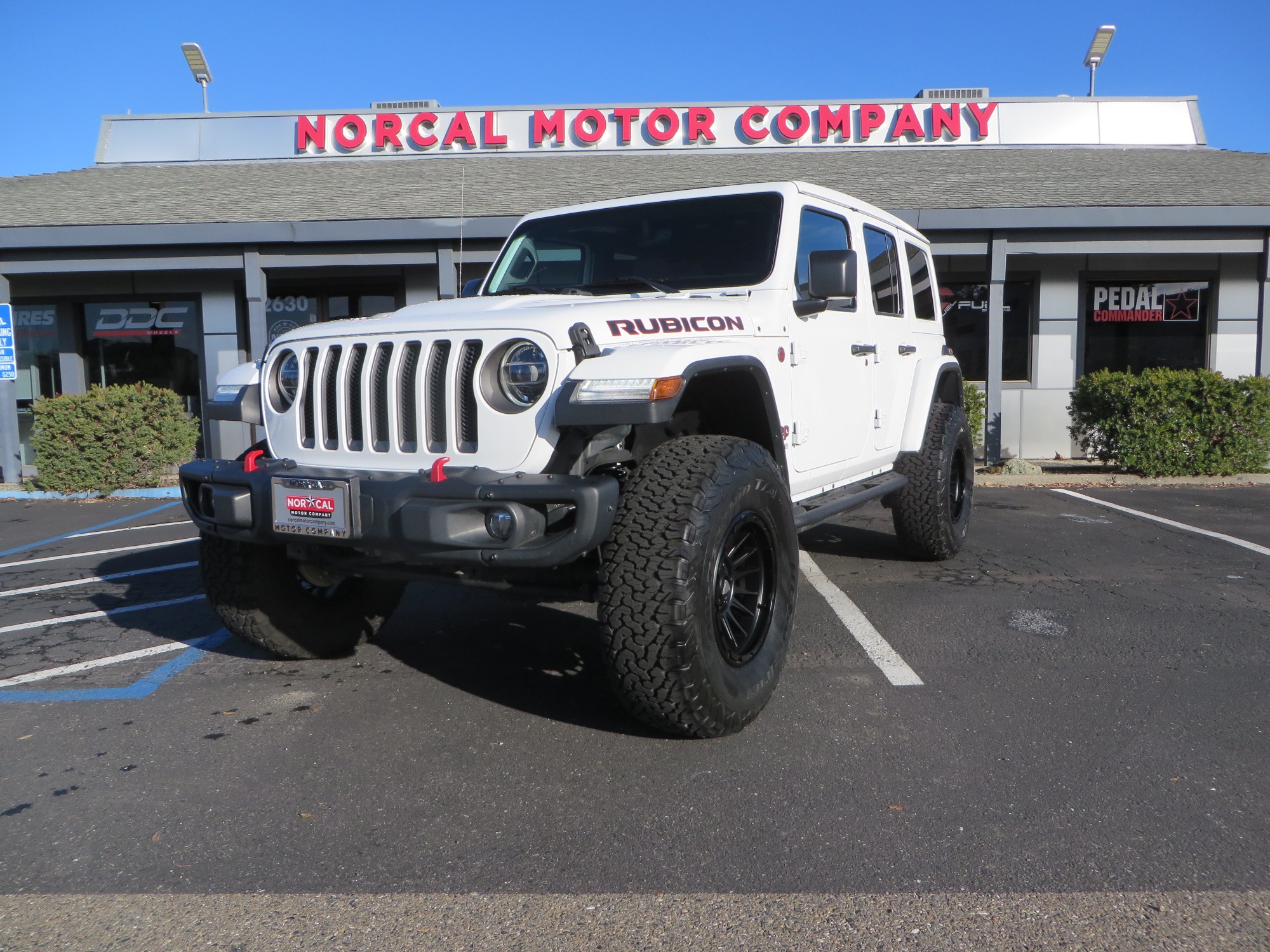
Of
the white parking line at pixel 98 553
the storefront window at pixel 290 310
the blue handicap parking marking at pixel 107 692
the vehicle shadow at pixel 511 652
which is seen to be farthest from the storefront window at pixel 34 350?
the blue handicap parking marking at pixel 107 692

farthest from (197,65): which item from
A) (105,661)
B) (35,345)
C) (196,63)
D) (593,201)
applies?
(105,661)

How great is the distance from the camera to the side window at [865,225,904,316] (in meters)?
5.29

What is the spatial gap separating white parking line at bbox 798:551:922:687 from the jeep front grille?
1758 mm

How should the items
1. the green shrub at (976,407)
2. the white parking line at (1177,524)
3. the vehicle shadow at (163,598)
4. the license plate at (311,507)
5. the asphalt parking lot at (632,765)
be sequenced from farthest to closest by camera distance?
the green shrub at (976,407) < the white parking line at (1177,524) < the vehicle shadow at (163,598) < the license plate at (311,507) < the asphalt parking lot at (632,765)

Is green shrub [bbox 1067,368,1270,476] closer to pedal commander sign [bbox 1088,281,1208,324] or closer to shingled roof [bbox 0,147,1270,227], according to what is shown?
shingled roof [bbox 0,147,1270,227]

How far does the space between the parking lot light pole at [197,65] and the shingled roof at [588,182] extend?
4.90m

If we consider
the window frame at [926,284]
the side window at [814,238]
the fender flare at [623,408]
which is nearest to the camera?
the fender flare at [623,408]

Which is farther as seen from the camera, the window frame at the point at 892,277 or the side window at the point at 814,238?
the window frame at the point at 892,277

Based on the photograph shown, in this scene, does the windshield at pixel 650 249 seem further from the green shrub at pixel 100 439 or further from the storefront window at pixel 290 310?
the storefront window at pixel 290 310

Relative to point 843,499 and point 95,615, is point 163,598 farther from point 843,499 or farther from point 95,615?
point 843,499

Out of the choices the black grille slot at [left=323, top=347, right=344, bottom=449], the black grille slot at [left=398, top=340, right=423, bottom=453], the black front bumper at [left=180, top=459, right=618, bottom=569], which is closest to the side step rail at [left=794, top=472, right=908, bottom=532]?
the black front bumper at [left=180, top=459, right=618, bottom=569]

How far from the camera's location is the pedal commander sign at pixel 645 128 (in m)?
14.8

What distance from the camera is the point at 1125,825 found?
2660 mm

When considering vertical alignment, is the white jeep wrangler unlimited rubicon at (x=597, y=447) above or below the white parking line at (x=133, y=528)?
above
